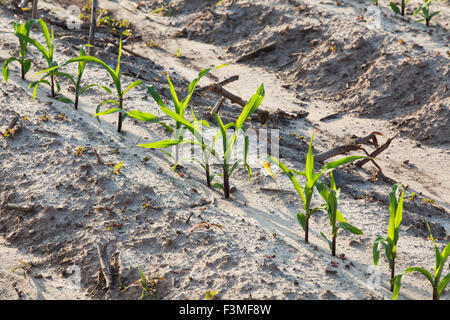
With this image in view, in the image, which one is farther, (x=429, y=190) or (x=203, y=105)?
(x=203, y=105)

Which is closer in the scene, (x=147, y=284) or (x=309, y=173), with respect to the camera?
(x=147, y=284)

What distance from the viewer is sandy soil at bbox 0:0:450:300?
328 centimetres

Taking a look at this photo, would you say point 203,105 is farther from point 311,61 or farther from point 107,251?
point 107,251

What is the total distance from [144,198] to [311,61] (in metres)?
3.91

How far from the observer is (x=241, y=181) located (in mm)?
4238

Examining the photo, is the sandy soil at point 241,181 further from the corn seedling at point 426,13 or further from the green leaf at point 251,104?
the green leaf at point 251,104

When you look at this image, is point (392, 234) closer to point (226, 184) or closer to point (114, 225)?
point (226, 184)

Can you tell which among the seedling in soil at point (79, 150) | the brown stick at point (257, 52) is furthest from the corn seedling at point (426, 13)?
the seedling in soil at point (79, 150)

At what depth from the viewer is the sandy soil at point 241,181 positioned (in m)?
3.28

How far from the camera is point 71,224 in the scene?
363 centimetres

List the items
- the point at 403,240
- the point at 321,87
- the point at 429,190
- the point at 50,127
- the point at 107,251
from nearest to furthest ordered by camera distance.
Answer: the point at 107,251, the point at 403,240, the point at 50,127, the point at 429,190, the point at 321,87

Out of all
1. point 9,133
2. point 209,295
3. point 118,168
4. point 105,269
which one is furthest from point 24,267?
point 9,133

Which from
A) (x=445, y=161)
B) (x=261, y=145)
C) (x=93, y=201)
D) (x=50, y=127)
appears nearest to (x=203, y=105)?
(x=261, y=145)

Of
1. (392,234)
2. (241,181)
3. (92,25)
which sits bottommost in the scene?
(241,181)
